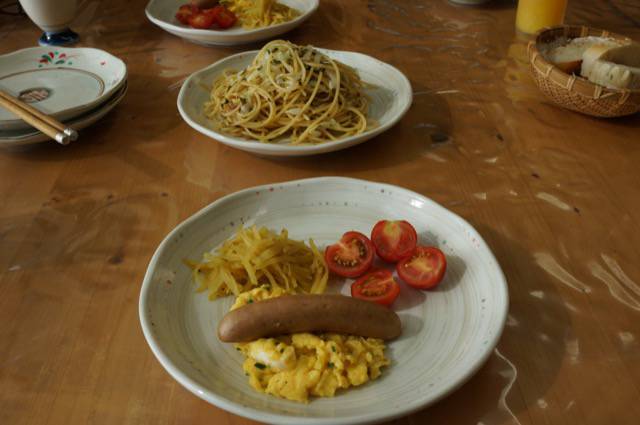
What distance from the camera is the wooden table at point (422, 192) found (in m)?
1.19

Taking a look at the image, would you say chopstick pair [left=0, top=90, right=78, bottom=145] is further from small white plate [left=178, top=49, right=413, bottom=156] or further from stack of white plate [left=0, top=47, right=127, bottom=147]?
small white plate [left=178, top=49, right=413, bottom=156]

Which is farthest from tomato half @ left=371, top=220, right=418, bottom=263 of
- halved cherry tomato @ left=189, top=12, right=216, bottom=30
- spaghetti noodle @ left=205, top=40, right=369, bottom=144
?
halved cherry tomato @ left=189, top=12, right=216, bottom=30

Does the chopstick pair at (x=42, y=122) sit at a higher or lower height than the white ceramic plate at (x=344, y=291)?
higher

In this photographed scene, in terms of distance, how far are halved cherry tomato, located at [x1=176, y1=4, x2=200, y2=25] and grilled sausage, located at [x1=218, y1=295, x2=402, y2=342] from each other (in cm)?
209

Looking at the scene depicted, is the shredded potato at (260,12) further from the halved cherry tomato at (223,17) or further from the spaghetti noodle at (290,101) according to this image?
the spaghetti noodle at (290,101)

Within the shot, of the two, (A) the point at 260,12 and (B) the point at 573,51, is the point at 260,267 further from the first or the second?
(A) the point at 260,12

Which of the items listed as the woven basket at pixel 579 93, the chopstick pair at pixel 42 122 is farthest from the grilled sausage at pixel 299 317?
the woven basket at pixel 579 93

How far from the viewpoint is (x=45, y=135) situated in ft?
6.18

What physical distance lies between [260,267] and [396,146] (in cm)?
85

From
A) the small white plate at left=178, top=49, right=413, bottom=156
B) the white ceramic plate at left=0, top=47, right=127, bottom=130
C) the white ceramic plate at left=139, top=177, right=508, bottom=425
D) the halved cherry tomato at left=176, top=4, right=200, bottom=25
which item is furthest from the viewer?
the halved cherry tomato at left=176, top=4, right=200, bottom=25

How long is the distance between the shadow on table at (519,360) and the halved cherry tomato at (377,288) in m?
0.25

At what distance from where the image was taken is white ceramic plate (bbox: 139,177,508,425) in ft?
3.53

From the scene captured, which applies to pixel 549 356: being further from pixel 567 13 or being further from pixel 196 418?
pixel 567 13

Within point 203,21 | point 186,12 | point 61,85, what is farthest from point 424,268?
point 186,12
